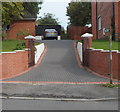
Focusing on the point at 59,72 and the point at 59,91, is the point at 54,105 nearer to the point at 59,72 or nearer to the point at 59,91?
the point at 59,91

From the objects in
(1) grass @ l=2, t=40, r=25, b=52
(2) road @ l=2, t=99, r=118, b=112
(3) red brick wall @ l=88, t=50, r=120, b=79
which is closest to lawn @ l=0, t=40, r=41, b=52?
(1) grass @ l=2, t=40, r=25, b=52

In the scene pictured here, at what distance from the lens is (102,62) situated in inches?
451

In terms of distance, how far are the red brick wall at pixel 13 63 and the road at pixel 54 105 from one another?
3.81 m

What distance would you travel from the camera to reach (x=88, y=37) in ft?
45.5

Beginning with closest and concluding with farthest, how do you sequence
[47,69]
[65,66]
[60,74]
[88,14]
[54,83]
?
[54,83], [60,74], [47,69], [65,66], [88,14]

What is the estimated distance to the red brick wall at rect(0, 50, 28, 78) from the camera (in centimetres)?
1114

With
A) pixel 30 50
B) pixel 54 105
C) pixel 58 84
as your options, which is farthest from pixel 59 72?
pixel 54 105

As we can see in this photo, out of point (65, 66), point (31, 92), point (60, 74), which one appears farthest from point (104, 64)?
point (31, 92)

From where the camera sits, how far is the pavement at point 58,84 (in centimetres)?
816

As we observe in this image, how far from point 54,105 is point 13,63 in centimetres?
544

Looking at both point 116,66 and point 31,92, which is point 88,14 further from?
point 31,92

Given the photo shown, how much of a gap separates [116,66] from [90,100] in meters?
3.65

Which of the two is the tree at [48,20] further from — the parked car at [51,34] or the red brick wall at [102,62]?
the red brick wall at [102,62]

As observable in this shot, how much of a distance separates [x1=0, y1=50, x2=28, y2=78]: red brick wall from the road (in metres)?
3.81
